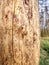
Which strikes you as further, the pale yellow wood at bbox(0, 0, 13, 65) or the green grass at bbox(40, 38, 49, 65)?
the green grass at bbox(40, 38, 49, 65)

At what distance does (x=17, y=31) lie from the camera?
9.68 ft

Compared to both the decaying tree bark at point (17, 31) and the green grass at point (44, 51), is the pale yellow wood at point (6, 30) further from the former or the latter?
the green grass at point (44, 51)

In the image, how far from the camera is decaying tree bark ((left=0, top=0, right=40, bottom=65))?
9.61 feet

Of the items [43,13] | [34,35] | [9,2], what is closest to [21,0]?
[9,2]

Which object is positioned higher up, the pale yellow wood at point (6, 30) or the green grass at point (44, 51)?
the pale yellow wood at point (6, 30)

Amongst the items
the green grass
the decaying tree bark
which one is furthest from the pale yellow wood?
the green grass

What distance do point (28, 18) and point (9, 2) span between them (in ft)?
0.97

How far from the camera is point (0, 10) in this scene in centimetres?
293

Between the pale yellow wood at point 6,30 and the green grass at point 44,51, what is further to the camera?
the green grass at point 44,51

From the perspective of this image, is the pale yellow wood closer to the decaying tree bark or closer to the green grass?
the decaying tree bark

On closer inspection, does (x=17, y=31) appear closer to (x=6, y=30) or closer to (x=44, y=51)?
(x=6, y=30)

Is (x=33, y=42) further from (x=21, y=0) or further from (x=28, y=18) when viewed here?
(x=21, y=0)

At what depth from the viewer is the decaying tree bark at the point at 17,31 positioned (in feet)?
9.61

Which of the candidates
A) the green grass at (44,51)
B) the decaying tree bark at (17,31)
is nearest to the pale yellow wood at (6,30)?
the decaying tree bark at (17,31)
